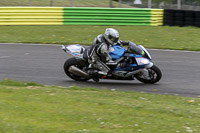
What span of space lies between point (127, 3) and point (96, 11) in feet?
6.89

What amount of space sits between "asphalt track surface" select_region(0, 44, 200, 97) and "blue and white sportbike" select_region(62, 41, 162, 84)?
210mm

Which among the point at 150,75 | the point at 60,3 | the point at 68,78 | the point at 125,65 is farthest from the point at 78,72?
the point at 60,3

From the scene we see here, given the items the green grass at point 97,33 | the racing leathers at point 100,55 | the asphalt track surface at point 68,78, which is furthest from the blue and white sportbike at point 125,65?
the green grass at point 97,33

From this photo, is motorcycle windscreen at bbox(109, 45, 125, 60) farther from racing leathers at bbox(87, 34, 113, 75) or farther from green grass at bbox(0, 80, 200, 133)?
green grass at bbox(0, 80, 200, 133)

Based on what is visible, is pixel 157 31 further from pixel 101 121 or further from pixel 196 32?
pixel 101 121

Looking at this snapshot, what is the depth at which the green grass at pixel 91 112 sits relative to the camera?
18.6ft

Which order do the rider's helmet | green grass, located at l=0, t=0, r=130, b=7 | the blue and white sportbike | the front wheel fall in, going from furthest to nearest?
green grass, located at l=0, t=0, r=130, b=7, the front wheel, the blue and white sportbike, the rider's helmet

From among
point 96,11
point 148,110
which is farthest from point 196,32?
point 148,110

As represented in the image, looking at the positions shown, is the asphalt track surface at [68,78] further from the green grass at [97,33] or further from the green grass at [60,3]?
the green grass at [60,3]

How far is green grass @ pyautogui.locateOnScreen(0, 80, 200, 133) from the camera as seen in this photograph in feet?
18.6

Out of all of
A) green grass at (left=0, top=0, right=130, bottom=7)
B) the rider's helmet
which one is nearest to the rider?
the rider's helmet

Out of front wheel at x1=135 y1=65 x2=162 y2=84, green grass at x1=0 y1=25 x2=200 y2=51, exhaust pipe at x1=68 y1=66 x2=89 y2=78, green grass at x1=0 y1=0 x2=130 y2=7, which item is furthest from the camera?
green grass at x1=0 y1=0 x2=130 y2=7

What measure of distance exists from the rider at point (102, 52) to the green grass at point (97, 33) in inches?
233

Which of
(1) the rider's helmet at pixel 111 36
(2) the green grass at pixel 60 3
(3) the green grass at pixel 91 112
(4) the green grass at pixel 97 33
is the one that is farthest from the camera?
(2) the green grass at pixel 60 3
